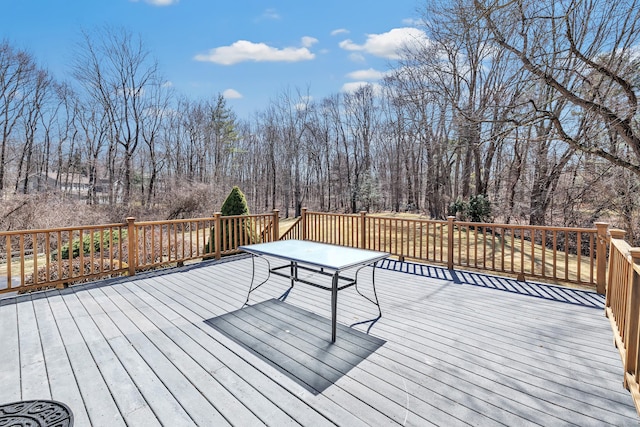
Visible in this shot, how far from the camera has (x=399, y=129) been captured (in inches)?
739

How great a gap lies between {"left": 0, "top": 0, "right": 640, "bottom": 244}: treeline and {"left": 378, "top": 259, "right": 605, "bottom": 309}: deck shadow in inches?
108

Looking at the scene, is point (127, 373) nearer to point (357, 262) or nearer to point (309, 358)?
point (309, 358)

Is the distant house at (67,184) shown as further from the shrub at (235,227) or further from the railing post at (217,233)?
the railing post at (217,233)

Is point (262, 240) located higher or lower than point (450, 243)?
lower

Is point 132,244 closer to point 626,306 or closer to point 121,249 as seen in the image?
point 121,249

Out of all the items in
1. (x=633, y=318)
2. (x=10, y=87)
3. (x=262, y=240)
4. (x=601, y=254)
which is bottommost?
(x=262, y=240)

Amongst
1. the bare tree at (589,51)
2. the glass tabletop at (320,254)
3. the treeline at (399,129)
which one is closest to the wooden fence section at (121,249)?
the glass tabletop at (320,254)

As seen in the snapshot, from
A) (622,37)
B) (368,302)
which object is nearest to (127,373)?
(368,302)

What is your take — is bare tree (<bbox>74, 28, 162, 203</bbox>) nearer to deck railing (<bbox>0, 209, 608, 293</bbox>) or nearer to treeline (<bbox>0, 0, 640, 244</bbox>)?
treeline (<bbox>0, 0, 640, 244</bbox>)

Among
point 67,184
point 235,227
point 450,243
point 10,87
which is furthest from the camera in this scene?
point 67,184

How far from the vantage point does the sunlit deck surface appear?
5.89ft

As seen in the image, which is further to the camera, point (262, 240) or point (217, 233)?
point (262, 240)

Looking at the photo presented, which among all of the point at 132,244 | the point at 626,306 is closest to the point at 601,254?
the point at 626,306

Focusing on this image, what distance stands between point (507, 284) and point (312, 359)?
133 inches
